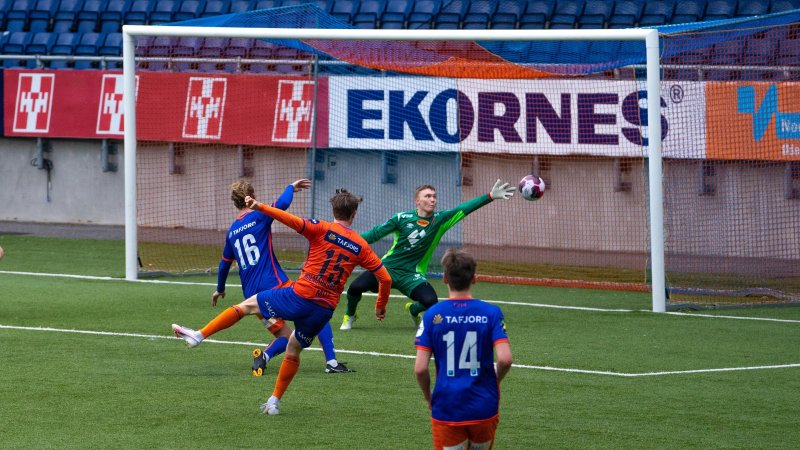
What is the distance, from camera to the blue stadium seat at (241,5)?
24458mm

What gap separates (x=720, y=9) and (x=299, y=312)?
44.7 feet

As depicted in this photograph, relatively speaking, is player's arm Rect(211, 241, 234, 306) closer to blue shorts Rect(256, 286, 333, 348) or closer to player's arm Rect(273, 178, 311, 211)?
player's arm Rect(273, 178, 311, 211)

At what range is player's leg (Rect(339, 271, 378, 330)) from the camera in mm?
13430

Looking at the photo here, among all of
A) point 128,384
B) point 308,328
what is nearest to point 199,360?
point 128,384

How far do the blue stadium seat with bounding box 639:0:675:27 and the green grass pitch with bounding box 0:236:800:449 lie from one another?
6.85m

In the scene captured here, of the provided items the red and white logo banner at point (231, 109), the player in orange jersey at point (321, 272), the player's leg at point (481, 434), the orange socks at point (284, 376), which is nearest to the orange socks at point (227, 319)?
the player in orange jersey at point (321, 272)

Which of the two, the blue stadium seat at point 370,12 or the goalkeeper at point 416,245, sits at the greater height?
the blue stadium seat at point 370,12

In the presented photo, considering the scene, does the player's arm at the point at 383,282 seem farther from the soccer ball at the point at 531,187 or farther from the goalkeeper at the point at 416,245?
Answer: the soccer ball at the point at 531,187

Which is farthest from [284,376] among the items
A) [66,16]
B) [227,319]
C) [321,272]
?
[66,16]

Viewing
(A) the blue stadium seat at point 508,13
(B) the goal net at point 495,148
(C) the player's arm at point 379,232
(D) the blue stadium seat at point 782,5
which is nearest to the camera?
(C) the player's arm at point 379,232

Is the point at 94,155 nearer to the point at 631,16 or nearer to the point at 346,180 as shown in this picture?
the point at 346,180

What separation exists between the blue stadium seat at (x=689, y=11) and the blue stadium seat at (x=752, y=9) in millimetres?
587

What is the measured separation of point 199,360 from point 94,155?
12.5 meters

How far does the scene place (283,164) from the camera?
66.9 ft
